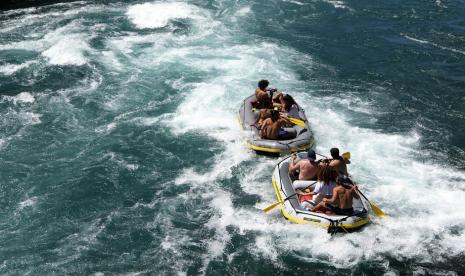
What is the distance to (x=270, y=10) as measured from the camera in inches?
1174

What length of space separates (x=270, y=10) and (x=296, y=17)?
6.38ft

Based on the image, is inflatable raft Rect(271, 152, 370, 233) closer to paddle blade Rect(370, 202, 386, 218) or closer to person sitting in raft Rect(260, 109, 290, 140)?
paddle blade Rect(370, 202, 386, 218)

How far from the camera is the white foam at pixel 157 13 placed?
27672 millimetres

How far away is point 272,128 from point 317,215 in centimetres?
403

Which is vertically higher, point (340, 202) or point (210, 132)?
point (340, 202)

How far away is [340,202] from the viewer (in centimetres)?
1277

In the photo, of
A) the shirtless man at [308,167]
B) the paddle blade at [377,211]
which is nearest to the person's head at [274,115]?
the shirtless man at [308,167]

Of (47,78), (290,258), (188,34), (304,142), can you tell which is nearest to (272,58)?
(188,34)

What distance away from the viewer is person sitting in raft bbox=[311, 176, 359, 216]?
12.7 meters

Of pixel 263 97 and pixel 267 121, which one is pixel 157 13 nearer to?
pixel 263 97

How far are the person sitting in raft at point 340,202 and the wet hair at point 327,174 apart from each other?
33 centimetres

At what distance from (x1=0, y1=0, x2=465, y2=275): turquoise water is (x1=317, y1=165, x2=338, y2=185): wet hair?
1.49 m

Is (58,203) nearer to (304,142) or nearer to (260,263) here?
(260,263)


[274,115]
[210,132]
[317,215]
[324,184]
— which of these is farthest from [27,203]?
[324,184]
